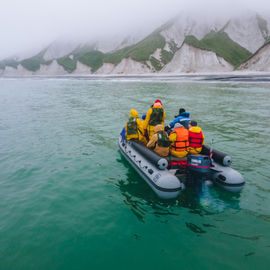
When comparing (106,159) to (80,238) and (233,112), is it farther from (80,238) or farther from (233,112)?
(233,112)

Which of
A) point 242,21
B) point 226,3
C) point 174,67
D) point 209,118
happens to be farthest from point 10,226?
point 226,3

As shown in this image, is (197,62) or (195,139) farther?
(197,62)

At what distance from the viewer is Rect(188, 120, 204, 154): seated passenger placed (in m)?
6.88

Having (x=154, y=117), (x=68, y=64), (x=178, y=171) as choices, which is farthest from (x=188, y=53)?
(x=68, y=64)

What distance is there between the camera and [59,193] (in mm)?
7105

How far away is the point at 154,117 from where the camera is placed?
833 centimetres

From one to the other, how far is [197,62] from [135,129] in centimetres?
8751

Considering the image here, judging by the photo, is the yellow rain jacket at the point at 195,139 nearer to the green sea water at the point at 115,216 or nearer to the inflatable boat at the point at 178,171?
the inflatable boat at the point at 178,171

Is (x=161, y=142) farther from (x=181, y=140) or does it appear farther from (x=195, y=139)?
(x=195, y=139)

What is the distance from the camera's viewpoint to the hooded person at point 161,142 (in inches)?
277

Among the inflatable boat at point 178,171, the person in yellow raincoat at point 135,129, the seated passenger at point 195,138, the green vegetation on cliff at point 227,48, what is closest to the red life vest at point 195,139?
the seated passenger at point 195,138

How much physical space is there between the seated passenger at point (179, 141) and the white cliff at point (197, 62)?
280 ft

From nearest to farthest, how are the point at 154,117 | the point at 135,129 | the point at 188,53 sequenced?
the point at 154,117 → the point at 135,129 → the point at 188,53

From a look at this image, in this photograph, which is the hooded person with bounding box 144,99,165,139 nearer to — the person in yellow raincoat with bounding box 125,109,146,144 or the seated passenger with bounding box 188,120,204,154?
the person in yellow raincoat with bounding box 125,109,146,144
